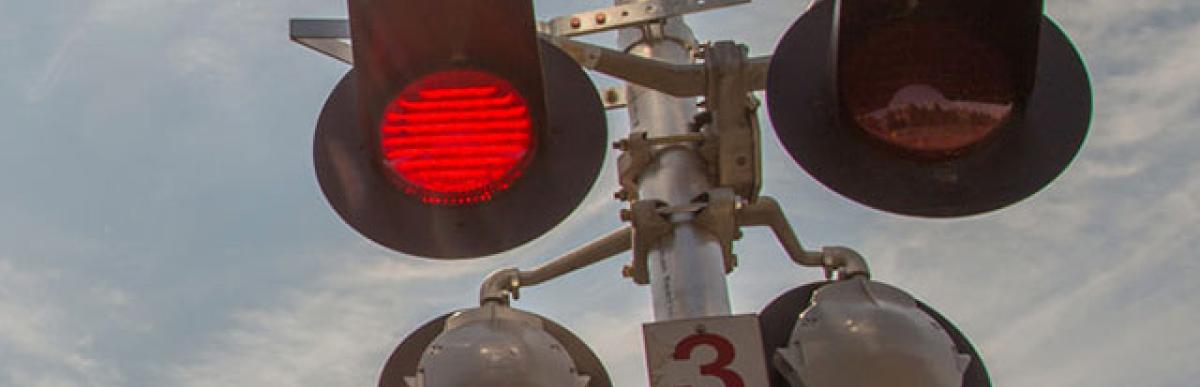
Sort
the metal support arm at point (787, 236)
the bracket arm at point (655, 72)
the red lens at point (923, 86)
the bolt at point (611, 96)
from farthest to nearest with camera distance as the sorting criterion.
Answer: the bolt at point (611, 96), the metal support arm at point (787, 236), the bracket arm at point (655, 72), the red lens at point (923, 86)

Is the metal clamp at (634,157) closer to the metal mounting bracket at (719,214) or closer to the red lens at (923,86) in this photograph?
the metal mounting bracket at (719,214)

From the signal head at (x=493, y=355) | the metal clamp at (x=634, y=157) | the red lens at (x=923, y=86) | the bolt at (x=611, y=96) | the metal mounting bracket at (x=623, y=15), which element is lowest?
the red lens at (x=923, y=86)

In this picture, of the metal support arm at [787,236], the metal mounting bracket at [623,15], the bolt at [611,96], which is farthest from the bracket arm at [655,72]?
the bolt at [611,96]

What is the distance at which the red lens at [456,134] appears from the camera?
1691 mm

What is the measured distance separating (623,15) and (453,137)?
2.08 m

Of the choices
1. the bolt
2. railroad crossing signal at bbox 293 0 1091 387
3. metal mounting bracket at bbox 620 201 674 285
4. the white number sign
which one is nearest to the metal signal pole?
metal mounting bracket at bbox 620 201 674 285

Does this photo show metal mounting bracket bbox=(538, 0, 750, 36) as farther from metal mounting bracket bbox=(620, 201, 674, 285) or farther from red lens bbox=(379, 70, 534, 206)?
red lens bbox=(379, 70, 534, 206)

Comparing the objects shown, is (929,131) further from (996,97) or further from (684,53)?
(684,53)

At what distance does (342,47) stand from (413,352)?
3.16 feet

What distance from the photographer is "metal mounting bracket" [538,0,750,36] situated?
3600 millimetres

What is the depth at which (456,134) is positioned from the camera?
1693mm

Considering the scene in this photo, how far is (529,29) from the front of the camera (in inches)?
66.4

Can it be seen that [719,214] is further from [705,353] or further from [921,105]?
[921,105]

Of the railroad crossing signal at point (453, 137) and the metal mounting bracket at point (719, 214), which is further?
the metal mounting bracket at point (719, 214)
